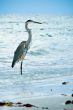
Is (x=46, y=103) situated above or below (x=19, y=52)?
above

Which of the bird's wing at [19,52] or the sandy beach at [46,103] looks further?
the bird's wing at [19,52]

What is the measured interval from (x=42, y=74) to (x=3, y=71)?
1.44 metres

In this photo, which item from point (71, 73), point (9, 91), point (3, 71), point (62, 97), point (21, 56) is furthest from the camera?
point (21, 56)

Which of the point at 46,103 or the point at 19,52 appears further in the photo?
the point at 19,52

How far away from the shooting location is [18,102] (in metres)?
6.73

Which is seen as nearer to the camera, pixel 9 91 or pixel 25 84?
pixel 9 91

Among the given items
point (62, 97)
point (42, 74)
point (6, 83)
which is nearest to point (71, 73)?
point (42, 74)

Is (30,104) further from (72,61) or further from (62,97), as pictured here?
(72,61)

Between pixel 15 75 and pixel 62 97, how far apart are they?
4.81 metres

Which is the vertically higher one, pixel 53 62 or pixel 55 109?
pixel 55 109

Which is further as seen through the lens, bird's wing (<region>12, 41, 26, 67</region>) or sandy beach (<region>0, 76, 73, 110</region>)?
bird's wing (<region>12, 41, 26, 67</region>)

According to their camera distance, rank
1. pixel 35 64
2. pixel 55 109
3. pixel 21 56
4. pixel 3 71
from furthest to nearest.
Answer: pixel 35 64 < pixel 21 56 < pixel 3 71 < pixel 55 109

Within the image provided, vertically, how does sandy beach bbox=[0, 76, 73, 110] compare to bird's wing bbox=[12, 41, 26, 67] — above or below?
above

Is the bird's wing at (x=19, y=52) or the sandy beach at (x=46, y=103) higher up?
the sandy beach at (x=46, y=103)
